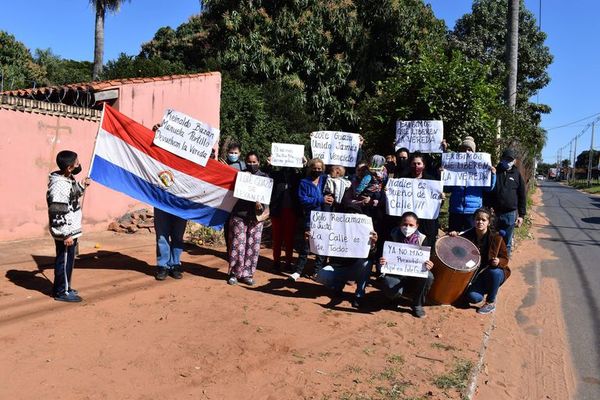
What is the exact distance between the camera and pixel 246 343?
183 inches

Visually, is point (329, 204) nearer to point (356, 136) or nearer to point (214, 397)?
point (356, 136)

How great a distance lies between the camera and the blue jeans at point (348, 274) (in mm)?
A: 5953

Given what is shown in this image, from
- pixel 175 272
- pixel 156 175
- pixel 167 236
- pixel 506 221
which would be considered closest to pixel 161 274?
pixel 175 272

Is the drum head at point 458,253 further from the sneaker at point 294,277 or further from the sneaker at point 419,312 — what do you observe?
the sneaker at point 294,277

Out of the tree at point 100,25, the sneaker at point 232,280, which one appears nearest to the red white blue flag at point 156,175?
the sneaker at point 232,280

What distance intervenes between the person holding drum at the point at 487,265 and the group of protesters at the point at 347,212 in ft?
0.04

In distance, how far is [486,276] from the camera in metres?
6.09

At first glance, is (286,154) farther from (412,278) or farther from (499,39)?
(499,39)

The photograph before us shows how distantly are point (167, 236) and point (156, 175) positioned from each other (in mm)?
795

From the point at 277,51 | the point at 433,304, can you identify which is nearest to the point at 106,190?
the point at 433,304

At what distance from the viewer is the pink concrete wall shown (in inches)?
317

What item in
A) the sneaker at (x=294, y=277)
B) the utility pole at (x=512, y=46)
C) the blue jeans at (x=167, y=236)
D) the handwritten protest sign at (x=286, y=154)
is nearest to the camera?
the blue jeans at (x=167, y=236)

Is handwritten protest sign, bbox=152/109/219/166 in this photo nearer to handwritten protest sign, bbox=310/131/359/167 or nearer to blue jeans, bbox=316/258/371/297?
handwritten protest sign, bbox=310/131/359/167

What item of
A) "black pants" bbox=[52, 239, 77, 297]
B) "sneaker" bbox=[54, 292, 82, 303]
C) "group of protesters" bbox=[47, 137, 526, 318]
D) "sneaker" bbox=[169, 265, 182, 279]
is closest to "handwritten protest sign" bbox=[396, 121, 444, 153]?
"group of protesters" bbox=[47, 137, 526, 318]
